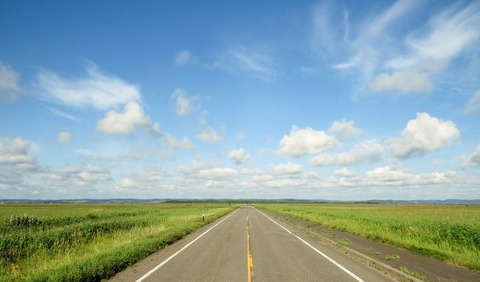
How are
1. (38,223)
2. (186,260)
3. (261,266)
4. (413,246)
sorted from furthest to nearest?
1. (38,223)
2. (413,246)
3. (186,260)
4. (261,266)

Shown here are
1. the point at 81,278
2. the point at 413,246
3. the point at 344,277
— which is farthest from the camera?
the point at 413,246

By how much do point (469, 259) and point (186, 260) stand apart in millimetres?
10449

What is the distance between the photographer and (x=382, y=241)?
21.2 meters

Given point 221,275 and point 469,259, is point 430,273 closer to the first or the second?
point 469,259

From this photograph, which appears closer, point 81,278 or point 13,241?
point 81,278

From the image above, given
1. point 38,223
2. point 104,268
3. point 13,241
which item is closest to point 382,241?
point 104,268

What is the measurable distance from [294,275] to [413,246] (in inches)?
359

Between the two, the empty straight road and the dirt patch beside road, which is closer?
the empty straight road

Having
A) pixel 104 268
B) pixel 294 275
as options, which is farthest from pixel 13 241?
pixel 294 275

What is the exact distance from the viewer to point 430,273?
1172 centimetres

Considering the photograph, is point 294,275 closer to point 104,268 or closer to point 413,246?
point 104,268

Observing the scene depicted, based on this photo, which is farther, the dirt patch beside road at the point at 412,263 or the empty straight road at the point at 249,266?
the dirt patch beside road at the point at 412,263

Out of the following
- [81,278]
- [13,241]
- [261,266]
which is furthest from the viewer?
[13,241]

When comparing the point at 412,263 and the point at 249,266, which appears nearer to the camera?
the point at 249,266
